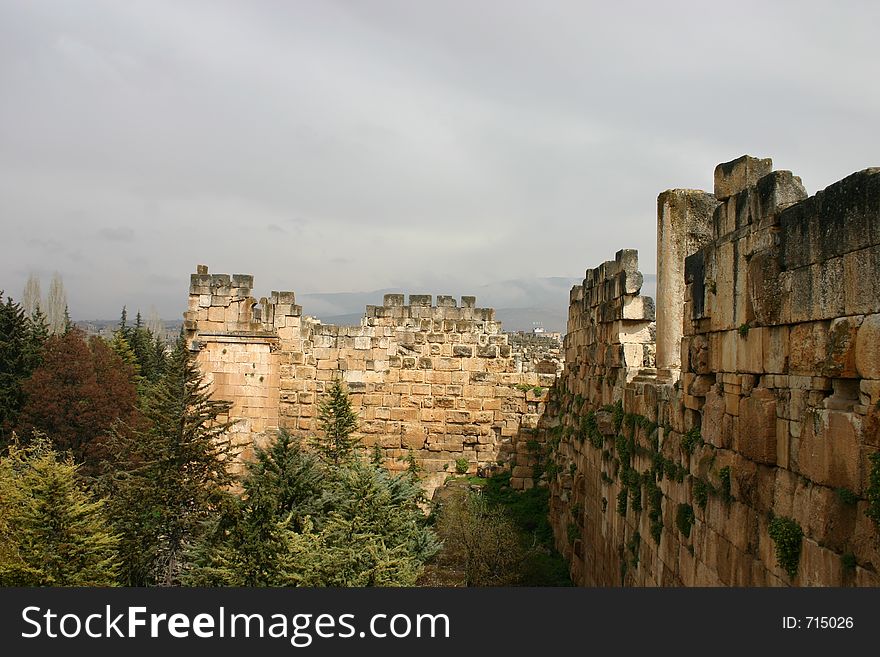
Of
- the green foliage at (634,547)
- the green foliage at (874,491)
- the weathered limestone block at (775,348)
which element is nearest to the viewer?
the green foliage at (874,491)

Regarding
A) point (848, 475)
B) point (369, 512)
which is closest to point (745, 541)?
point (848, 475)

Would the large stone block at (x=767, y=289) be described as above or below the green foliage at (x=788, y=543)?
above

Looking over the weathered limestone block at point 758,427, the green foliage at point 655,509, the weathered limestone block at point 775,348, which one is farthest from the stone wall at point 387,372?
the weathered limestone block at point 775,348

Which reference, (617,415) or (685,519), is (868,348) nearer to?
(685,519)

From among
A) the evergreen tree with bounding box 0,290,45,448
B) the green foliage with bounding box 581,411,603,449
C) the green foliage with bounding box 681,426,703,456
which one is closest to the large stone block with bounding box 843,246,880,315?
the green foliage with bounding box 681,426,703,456

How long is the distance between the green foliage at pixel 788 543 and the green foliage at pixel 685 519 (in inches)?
72.8

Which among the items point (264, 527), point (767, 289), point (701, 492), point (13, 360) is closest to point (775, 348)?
point (767, 289)

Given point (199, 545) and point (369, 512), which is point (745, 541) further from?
point (199, 545)

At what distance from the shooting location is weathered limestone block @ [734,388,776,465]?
5.18 meters

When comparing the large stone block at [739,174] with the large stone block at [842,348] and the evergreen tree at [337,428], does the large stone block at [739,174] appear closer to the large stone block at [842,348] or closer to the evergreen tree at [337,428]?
the large stone block at [842,348]

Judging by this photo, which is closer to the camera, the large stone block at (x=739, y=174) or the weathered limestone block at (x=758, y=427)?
the weathered limestone block at (x=758, y=427)

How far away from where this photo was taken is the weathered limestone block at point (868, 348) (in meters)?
3.99

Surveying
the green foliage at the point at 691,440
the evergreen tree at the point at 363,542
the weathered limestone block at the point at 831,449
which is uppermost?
the weathered limestone block at the point at 831,449

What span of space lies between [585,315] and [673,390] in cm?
618
